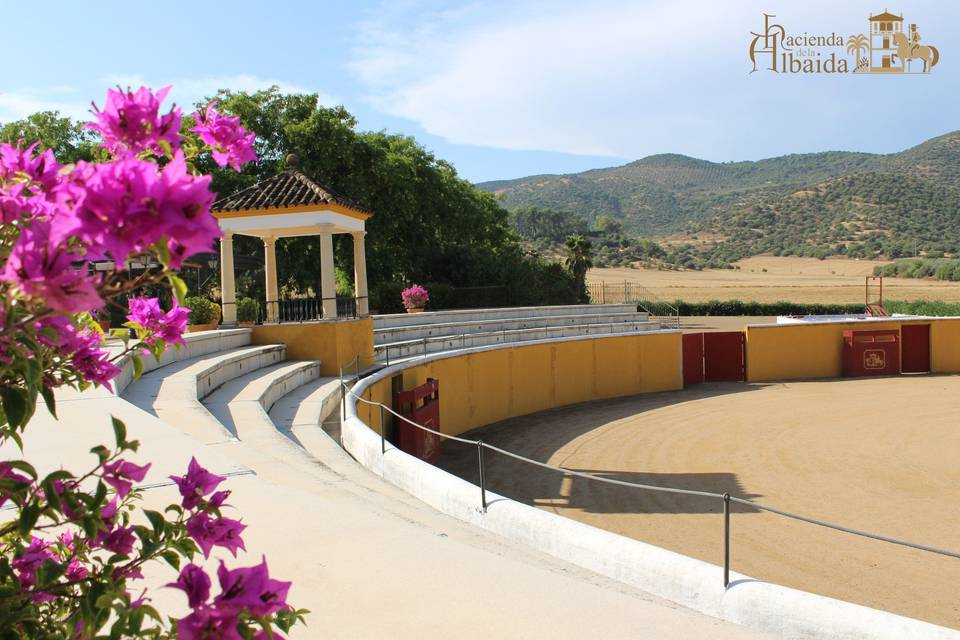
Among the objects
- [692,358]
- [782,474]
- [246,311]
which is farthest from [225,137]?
[692,358]

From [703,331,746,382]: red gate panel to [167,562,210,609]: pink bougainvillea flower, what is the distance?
28.9 metres

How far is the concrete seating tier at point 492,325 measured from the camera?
21594 mm

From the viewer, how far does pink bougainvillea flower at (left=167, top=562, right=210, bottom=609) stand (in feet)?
5.92

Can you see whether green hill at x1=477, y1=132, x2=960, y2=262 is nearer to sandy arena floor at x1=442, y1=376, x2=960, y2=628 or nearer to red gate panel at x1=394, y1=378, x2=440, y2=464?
sandy arena floor at x1=442, y1=376, x2=960, y2=628

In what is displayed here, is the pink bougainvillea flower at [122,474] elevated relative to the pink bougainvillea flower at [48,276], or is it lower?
lower

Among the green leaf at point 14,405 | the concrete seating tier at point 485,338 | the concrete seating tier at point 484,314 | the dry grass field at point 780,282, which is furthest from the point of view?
the dry grass field at point 780,282

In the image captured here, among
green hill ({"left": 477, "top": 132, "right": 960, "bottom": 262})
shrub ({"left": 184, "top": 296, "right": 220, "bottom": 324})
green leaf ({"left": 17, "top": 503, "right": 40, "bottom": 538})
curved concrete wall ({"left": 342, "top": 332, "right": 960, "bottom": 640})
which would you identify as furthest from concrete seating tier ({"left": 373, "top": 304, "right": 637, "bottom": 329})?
green hill ({"left": 477, "top": 132, "right": 960, "bottom": 262})

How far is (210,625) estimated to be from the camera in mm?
1751

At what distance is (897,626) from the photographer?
12.9 feet

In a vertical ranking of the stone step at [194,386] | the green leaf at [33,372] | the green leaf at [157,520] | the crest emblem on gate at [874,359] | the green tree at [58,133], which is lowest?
the crest emblem on gate at [874,359]

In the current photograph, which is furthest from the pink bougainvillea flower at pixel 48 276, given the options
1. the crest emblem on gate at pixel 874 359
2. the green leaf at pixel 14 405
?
the crest emblem on gate at pixel 874 359

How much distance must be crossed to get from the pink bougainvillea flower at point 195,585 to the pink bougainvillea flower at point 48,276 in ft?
2.38

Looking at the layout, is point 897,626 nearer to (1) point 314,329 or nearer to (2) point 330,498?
(2) point 330,498

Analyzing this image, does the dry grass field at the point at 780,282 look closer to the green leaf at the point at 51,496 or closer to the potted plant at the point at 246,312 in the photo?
the potted plant at the point at 246,312
